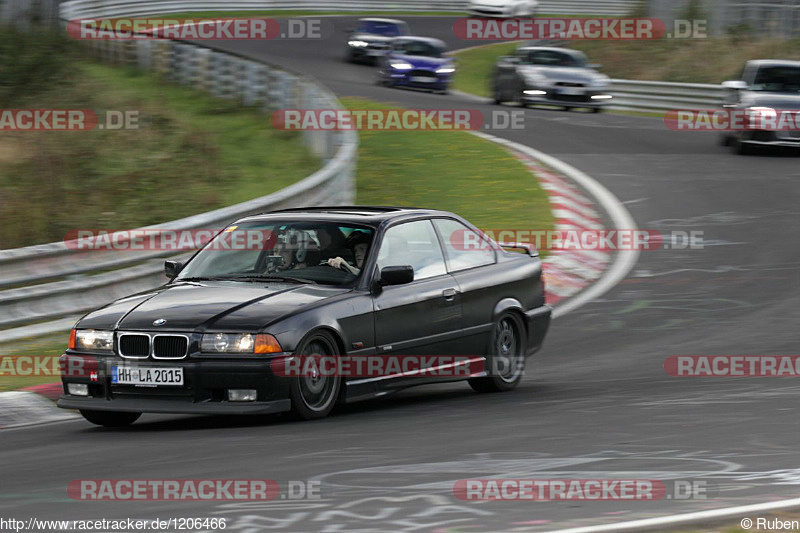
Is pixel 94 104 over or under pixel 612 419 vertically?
over

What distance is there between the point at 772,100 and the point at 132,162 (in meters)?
11.4

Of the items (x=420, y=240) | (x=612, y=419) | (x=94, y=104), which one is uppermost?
(x=94, y=104)

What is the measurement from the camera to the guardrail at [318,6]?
49894 mm

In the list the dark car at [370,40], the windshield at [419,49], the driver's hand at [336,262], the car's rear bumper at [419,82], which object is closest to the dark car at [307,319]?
the driver's hand at [336,262]

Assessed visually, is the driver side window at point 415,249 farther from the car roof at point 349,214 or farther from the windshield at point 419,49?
the windshield at point 419,49

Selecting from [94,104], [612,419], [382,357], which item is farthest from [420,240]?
[94,104]

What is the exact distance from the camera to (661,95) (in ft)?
108

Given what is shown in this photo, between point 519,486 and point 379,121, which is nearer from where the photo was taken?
point 519,486

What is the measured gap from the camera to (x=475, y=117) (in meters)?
28.5

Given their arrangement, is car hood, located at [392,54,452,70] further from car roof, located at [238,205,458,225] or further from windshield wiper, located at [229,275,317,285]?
Answer: windshield wiper, located at [229,275,317,285]

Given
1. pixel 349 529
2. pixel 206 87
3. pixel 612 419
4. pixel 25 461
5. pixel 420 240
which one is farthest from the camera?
pixel 206 87

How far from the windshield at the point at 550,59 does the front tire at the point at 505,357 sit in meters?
21.2

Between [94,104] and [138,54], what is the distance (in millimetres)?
6224

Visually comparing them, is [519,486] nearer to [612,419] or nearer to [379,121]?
[612,419]
